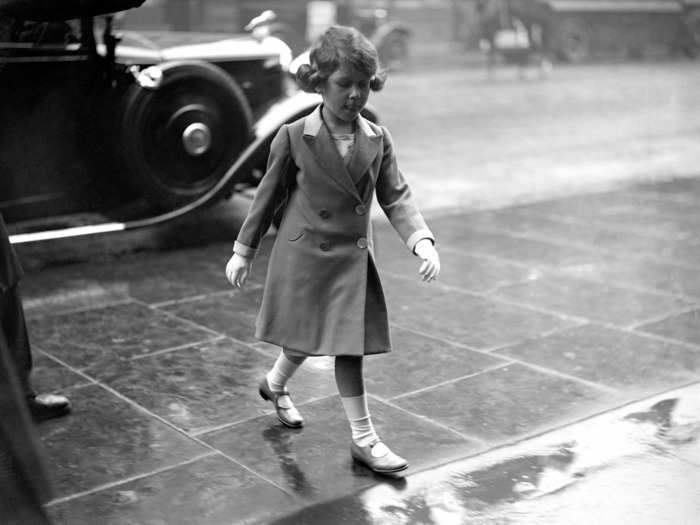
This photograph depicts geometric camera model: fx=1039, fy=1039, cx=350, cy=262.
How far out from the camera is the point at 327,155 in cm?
333

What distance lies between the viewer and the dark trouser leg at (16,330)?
11.9 ft

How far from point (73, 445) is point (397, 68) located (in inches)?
736

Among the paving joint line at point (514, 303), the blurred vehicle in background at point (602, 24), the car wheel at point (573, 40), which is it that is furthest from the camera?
the car wheel at point (573, 40)

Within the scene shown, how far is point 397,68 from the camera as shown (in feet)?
70.9

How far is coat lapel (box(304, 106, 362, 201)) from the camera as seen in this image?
3.33 metres

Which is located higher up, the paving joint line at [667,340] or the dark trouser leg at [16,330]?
the dark trouser leg at [16,330]

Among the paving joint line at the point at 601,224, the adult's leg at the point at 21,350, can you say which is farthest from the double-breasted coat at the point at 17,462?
the paving joint line at the point at 601,224

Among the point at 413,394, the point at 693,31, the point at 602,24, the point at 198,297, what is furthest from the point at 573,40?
the point at 413,394

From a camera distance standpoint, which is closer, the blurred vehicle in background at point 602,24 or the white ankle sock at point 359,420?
the white ankle sock at point 359,420

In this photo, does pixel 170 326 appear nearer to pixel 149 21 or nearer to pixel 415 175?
pixel 415 175

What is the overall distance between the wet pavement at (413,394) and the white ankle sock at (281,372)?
148mm

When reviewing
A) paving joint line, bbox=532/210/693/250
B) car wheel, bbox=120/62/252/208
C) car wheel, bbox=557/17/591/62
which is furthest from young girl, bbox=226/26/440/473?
car wheel, bbox=557/17/591/62

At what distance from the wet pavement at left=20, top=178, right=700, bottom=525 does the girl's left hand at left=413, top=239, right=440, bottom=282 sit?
639mm

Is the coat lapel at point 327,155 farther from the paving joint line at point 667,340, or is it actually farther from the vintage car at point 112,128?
the vintage car at point 112,128
